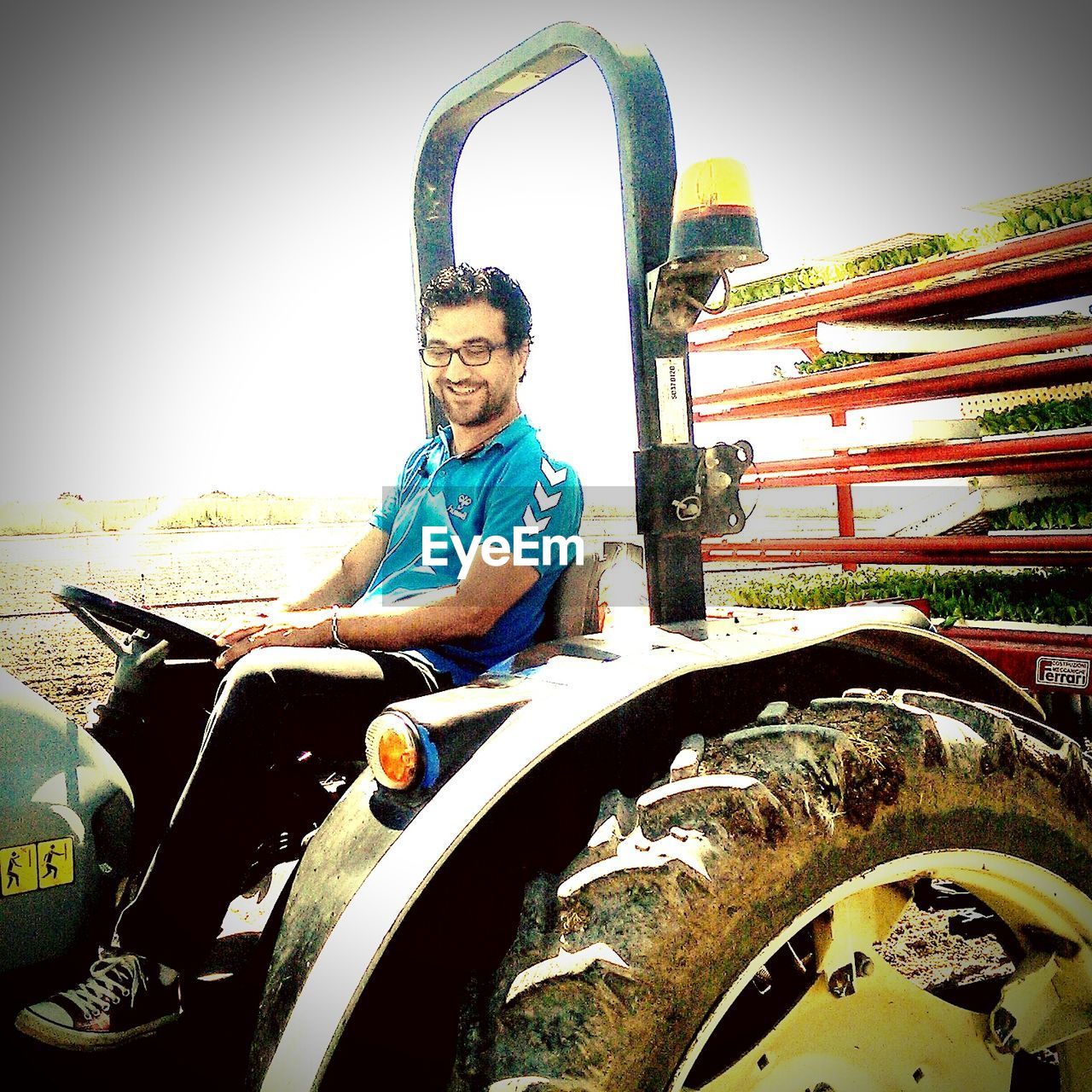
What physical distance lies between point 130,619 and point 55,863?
413mm

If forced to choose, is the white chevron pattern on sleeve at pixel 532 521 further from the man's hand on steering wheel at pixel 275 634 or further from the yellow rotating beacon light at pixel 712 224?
the yellow rotating beacon light at pixel 712 224

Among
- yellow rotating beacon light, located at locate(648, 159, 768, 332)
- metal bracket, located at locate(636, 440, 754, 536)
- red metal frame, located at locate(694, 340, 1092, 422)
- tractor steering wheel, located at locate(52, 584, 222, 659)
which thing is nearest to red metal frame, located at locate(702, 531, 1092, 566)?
red metal frame, located at locate(694, 340, 1092, 422)

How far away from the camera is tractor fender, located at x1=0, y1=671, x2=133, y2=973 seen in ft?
4.76

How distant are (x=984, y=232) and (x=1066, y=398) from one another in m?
0.97

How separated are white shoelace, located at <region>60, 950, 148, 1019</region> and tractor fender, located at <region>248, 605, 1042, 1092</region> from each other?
0.99 ft

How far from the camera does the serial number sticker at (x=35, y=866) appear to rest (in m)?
1.44

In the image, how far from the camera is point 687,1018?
3.70 ft

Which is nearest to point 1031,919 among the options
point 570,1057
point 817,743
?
point 817,743

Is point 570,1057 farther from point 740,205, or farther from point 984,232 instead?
point 984,232

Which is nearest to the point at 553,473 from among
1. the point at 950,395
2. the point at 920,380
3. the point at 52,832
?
the point at 52,832

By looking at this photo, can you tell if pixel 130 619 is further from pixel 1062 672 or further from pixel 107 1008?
pixel 1062 672

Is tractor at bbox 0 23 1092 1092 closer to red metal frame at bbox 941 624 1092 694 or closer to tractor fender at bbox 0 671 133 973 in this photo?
tractor fender at bbox 0 671 133 973

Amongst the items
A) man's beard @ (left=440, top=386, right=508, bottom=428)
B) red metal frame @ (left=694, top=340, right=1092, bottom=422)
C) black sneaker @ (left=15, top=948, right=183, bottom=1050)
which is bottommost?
black sneaker @ (left=15, top=948, right=183, bottom=1050)

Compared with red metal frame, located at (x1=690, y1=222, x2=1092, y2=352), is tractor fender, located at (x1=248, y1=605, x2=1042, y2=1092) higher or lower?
lower
